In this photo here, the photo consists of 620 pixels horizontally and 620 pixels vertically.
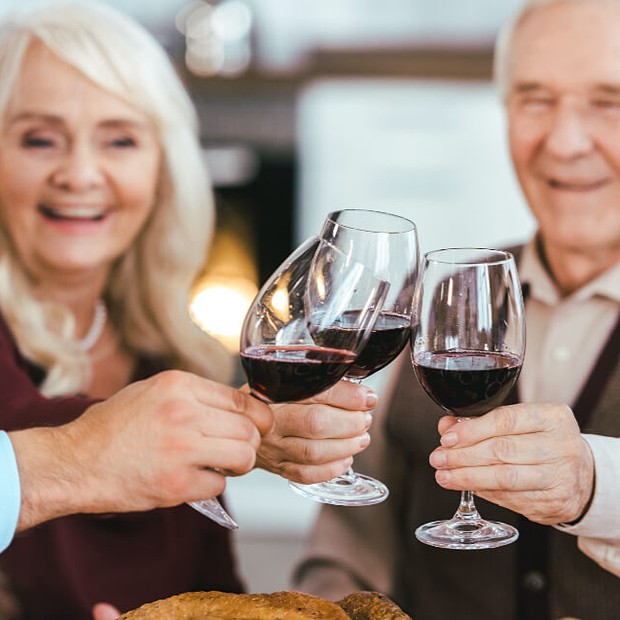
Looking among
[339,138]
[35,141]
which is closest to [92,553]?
[35,141]

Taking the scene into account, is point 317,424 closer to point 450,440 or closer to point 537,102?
point 450,440

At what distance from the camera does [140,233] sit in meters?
1.82

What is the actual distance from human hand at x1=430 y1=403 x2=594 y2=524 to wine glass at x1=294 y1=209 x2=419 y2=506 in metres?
0.12

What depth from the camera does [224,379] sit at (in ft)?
6.08

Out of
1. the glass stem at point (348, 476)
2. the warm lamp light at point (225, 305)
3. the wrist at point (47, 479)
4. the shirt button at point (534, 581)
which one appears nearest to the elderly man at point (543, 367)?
the shirt button at point (534, 581)

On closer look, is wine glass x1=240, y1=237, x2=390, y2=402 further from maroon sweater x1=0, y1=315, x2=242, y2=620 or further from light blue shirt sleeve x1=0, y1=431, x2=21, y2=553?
maroon sweater x1=0, y1=315, x2=242, y2=620

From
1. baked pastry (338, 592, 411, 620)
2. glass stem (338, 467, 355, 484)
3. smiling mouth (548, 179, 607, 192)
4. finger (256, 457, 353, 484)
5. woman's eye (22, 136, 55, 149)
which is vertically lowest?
baked pastry (338, 592, 411, 620)

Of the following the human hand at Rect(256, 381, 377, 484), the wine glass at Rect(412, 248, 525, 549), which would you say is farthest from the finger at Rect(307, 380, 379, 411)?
the wine glass at Rect(412, 248, 525, 549)

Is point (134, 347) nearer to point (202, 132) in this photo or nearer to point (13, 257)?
point (13, 257)

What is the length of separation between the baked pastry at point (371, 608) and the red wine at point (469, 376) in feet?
0.79

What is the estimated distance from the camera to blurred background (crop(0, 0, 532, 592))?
11.0ft

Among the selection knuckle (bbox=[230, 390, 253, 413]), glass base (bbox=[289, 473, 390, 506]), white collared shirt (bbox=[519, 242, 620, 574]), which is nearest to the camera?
knuckle (bbox=[230, 390, 253, 413])

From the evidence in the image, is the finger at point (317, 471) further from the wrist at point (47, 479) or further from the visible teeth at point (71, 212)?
the visible teeth at point (71, 212)

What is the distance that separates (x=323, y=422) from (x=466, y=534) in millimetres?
194
